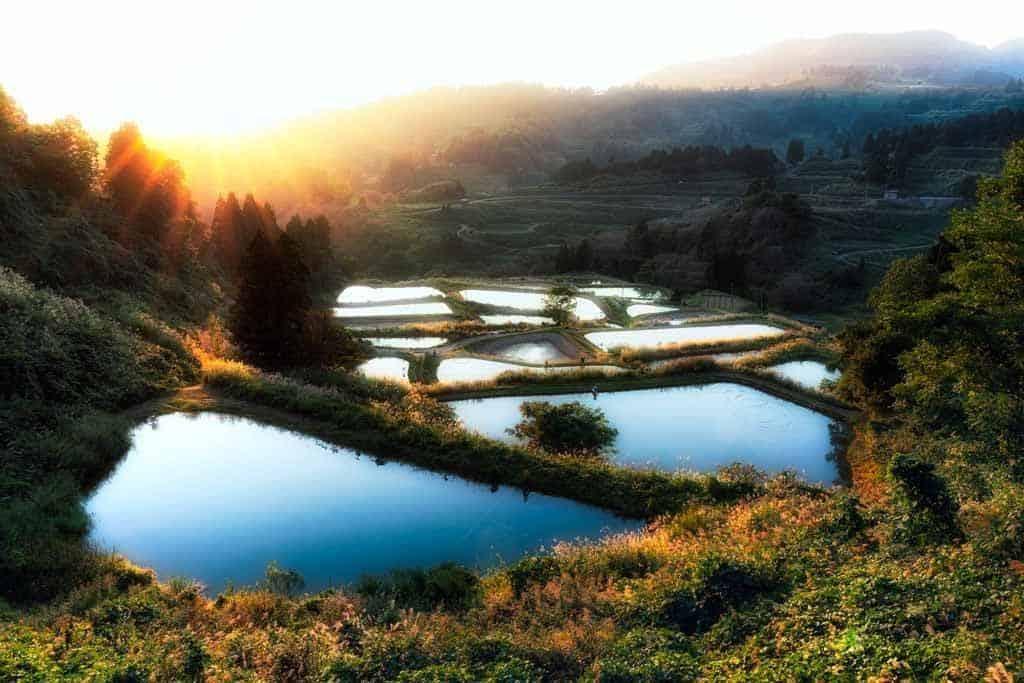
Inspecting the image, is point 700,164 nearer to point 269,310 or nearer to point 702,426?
point 702,426

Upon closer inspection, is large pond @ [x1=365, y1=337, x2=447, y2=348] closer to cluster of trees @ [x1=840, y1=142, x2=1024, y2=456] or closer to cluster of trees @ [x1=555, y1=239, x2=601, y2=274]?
cluster of trees @ [x1=840, y1=142, x2=1024, y2=456]

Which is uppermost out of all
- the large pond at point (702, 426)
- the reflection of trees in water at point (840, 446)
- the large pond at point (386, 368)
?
the large pond at point (386, 368)

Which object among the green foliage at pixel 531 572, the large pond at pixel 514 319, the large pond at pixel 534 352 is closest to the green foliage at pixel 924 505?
the green foliage at pixel 531 572

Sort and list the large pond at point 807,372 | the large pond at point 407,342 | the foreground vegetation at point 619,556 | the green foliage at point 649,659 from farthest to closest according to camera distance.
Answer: the large pond at point 407,342
the large pond at point 807,372
the foreground vegetation at point 619,556
the green foliage at point 649,659

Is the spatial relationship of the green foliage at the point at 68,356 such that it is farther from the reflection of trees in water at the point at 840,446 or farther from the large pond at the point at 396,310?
the reflection of trees in water at the point at 840,446

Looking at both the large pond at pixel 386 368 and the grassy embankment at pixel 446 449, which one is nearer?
the grassy embankment at pixel 446 449

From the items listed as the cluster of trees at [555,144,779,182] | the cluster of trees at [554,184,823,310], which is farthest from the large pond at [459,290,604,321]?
the cluster of trees at [555,144,779,182]

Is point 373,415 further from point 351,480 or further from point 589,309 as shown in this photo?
point 589,309
